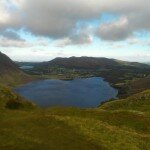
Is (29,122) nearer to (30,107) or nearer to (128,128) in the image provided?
(128,128)

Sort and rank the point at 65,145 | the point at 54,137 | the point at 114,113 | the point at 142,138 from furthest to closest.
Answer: the point at 114,113 → the point at 142,138 → the point at 54,137 → the point at 65,145

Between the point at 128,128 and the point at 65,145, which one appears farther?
the point at 128,128

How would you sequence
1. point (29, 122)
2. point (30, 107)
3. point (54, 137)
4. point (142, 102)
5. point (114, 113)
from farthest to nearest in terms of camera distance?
1. point (142, 102)
2. point (30, 107)
3. point (114, 113)
4. point (29, 122)
5. point (54, 137)

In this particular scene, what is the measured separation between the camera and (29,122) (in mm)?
44719

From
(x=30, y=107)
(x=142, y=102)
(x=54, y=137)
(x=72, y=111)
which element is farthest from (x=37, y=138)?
(x=142, y=102)

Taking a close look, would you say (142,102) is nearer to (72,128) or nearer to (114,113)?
(114,113)

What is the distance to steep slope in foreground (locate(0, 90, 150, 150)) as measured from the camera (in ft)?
117

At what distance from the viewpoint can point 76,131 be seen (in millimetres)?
41344

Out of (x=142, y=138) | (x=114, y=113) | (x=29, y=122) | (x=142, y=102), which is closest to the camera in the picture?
(x=142, y=138)

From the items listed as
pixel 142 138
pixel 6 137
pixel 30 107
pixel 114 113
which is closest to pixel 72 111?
pixel 114 113

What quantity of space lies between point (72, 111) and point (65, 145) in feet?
70.2

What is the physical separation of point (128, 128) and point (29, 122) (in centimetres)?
1505

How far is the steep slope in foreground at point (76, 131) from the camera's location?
35.5 metres

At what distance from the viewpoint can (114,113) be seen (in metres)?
55.3
